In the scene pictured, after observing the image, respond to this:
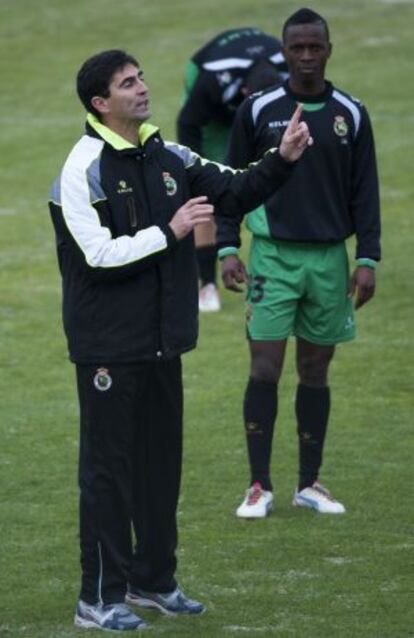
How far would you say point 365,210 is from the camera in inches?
336

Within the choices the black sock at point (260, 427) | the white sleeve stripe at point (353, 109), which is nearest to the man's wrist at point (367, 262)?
the white sleeve stripe at point (353, 109)

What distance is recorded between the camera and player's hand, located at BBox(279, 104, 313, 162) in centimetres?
690

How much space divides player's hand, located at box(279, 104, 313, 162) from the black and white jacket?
36mm

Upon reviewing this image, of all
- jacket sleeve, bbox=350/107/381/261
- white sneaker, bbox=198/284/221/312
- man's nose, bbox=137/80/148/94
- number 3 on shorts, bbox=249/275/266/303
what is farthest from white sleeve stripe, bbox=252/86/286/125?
white sneaker, bbox=198/284/221/312

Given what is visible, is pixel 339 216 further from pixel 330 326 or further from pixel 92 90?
pixel 92 90

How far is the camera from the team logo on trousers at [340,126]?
847cm

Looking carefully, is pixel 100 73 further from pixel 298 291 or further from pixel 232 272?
pixel 298 291

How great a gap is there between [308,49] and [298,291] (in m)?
1.06

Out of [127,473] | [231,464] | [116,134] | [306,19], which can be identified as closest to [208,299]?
[231,464]

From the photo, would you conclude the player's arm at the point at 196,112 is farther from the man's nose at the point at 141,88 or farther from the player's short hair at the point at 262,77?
the man's nose at the point at 141,88

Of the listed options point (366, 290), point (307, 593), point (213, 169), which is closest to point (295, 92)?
point (366, 290)

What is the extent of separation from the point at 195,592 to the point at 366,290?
66.9 inches

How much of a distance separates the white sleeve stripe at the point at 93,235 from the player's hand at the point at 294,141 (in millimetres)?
553

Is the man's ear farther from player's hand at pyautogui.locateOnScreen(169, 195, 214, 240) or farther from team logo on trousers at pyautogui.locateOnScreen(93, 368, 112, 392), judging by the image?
team logo on trousers at pyautogui.locateOnScreen(93, 368, 112, 392)
